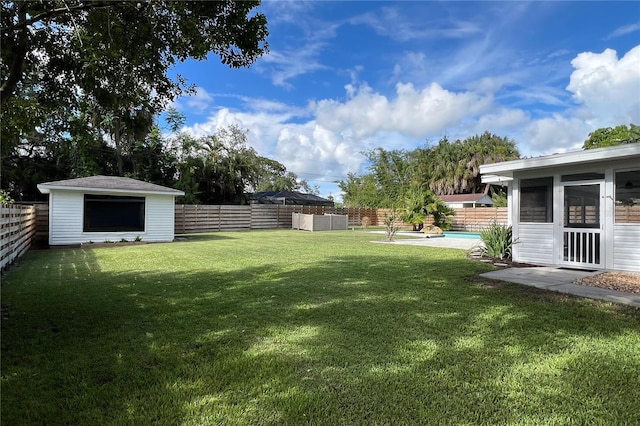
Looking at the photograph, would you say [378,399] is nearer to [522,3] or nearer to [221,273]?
[221,273]

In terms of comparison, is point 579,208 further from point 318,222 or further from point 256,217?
point 256,217

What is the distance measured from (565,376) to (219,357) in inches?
103

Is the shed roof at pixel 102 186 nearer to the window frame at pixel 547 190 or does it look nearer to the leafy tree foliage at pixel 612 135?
the window frame at pixel 547 190

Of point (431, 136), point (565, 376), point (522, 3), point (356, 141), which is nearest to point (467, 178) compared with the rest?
point (431, 136)

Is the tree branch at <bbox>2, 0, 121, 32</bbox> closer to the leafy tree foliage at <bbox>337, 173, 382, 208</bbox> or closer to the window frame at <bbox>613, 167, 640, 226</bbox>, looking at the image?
the window frame at <bbox>613, 167, 640, 226</bbox>

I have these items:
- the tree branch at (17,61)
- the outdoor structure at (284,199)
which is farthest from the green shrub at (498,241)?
the outdoor structure at (284,199)

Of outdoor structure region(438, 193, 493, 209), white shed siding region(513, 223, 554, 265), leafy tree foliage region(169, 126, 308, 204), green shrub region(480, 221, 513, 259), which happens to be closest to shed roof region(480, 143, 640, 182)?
white shed siding region(513, 223, 554, 265)

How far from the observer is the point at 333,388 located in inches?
95.8

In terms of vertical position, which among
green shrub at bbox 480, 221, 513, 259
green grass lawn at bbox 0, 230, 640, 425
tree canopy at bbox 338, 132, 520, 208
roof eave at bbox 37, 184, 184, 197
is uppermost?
tree canopy at bbox 338, 132, 520, 208

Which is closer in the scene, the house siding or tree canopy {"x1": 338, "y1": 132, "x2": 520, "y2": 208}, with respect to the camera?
the house siding

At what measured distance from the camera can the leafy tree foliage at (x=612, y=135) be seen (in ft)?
98.5

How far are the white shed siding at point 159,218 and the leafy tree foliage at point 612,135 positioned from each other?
110 ft

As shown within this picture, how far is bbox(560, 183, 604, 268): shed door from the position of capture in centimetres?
721

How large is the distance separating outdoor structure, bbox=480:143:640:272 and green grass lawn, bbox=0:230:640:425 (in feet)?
10.1
